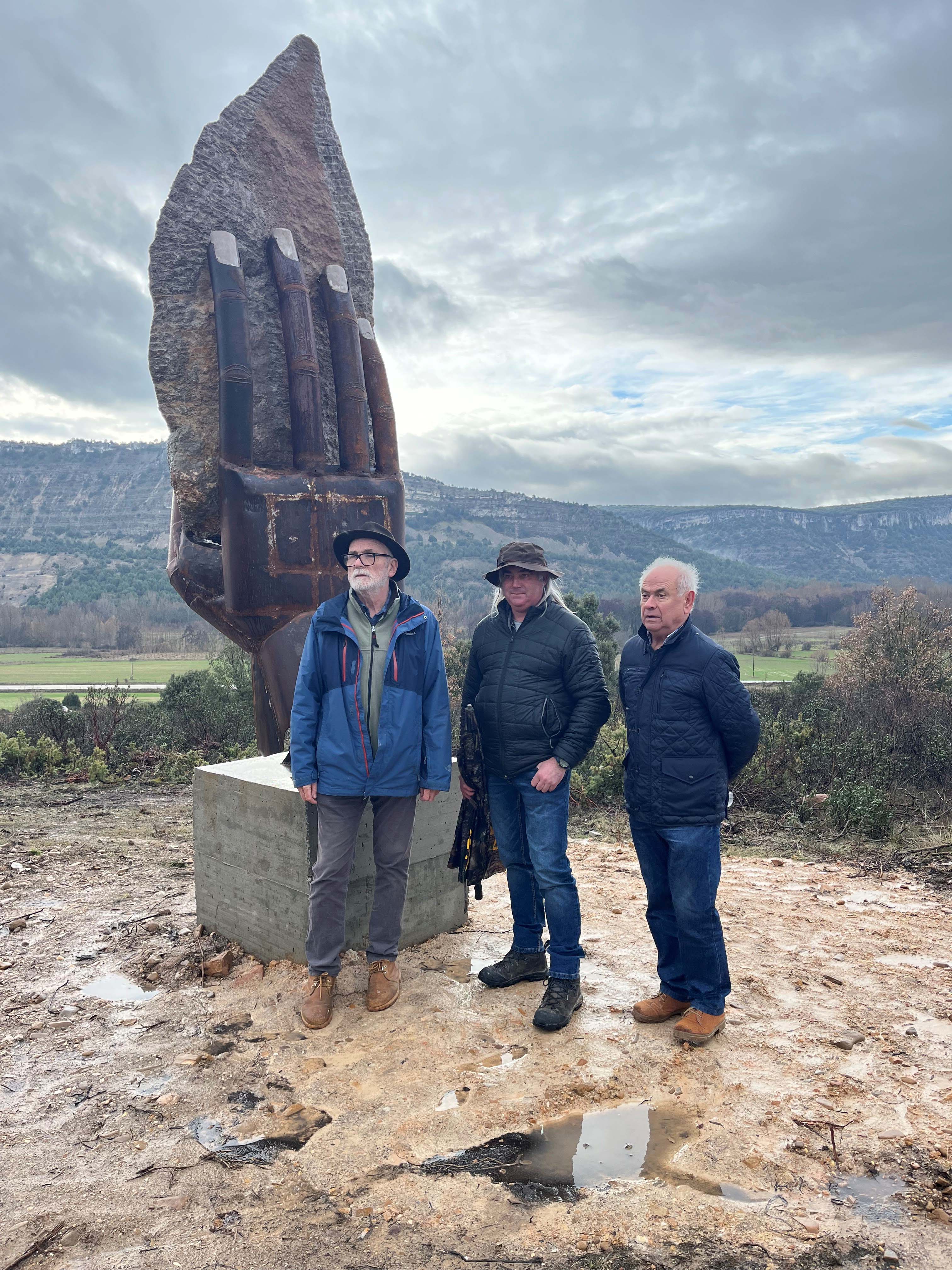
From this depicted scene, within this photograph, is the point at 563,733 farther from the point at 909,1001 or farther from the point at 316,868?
the point at 909,1001

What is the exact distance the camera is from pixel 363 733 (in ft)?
10.6

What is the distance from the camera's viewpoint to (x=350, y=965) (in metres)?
3.70

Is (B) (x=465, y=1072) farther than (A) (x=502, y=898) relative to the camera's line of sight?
No

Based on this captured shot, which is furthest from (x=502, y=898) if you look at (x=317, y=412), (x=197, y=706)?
(x=197, y=706)

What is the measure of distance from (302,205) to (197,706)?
8733mm

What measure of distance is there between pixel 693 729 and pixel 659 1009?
1.16m

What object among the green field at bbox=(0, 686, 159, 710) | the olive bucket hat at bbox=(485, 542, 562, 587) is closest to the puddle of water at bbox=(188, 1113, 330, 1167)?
the olive bucket hat at bbox=(485, 542, 562, 587)

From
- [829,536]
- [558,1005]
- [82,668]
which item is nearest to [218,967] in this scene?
[558,1005]

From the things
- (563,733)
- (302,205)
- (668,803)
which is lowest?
(668,803)

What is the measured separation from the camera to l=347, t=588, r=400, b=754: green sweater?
3.26 m

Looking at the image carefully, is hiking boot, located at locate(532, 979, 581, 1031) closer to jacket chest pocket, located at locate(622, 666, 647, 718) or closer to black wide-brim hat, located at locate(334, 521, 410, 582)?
jacket chest pocket, located at locate(622, 666, 647, 718)

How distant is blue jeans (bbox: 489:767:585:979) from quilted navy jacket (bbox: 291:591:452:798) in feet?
1.02

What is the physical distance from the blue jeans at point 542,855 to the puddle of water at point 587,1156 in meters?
0.71

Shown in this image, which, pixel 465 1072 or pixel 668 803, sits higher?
pixel 668 803
